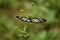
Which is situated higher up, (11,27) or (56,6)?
(56,6)

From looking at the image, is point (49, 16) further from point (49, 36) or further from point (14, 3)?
point (49, 36)

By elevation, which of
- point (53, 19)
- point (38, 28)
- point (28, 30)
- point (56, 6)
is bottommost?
point (28, 30)

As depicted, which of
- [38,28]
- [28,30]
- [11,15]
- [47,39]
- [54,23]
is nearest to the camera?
[28,30]

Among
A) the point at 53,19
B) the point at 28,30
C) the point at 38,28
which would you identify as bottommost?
the point at 28,30

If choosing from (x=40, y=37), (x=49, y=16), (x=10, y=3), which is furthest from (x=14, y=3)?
(x=40, y=37)

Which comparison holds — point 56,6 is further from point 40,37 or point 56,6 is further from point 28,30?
point 28,30

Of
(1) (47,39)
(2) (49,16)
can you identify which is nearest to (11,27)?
(2) (49,16)

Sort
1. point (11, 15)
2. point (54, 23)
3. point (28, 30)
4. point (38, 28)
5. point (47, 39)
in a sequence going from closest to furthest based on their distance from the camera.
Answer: point (28, 30) < point (47, 39) < point (38, 28) < point (54, 23) < point (11, 15)

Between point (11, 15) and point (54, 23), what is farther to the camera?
point (11, 15)

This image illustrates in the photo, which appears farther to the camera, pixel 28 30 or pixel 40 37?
pixel 40 37
